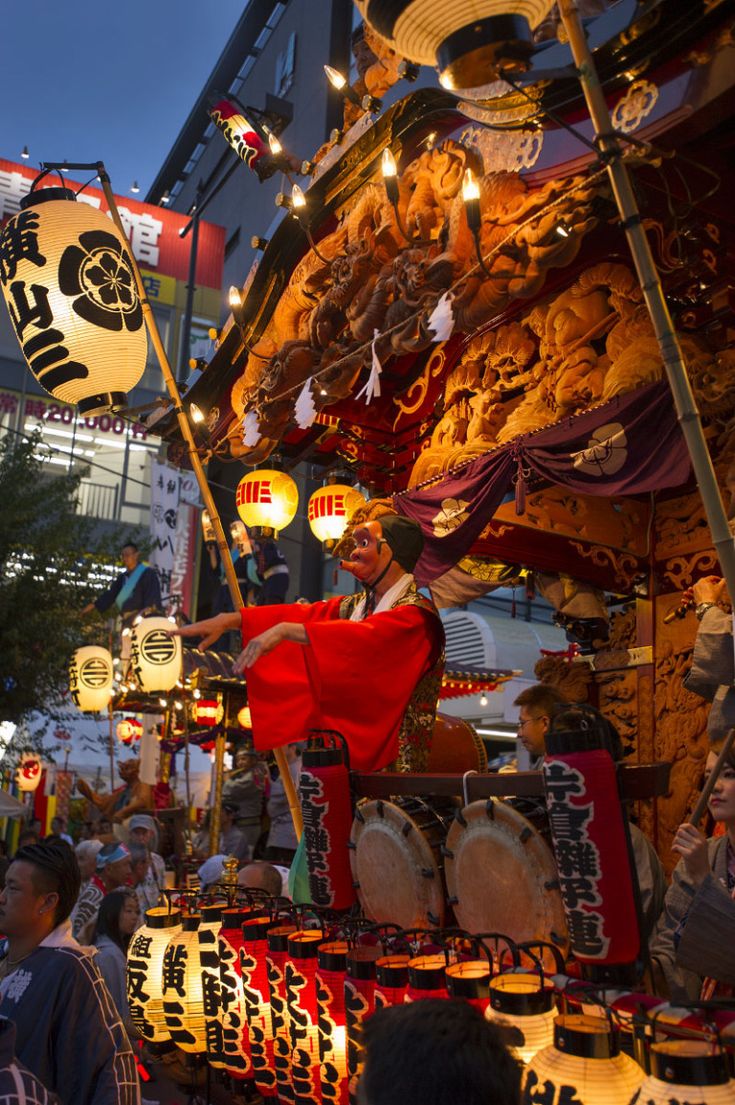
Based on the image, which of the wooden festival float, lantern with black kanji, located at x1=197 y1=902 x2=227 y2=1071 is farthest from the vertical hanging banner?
lantern with black kanji, located at x1=197 y1=902 x2=227 y2=1071

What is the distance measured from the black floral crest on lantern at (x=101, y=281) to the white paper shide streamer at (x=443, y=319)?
84.2 inches

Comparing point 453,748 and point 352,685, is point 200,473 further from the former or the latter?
point 453,748

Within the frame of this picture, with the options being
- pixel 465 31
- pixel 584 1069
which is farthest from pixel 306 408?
pixel 584 1069

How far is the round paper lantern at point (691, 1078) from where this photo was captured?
1.81 meters

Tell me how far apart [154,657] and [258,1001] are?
24.2ft

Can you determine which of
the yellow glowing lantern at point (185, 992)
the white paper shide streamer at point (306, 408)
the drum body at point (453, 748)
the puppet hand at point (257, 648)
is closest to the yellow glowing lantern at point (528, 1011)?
the puppet hand at point (257, 648)

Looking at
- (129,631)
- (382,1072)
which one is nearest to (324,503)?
(129,631)

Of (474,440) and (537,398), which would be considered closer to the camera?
(537,398)

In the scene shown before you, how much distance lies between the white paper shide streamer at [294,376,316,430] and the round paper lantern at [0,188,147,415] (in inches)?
42.1

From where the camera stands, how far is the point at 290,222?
6395 millimetres

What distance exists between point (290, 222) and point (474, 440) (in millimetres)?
2016

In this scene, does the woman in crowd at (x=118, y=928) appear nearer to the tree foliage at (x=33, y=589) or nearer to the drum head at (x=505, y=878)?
the drum head at (x=505, y=878)

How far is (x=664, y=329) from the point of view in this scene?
2586mm

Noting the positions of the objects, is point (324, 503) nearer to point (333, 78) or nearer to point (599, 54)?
point (333, 78)
